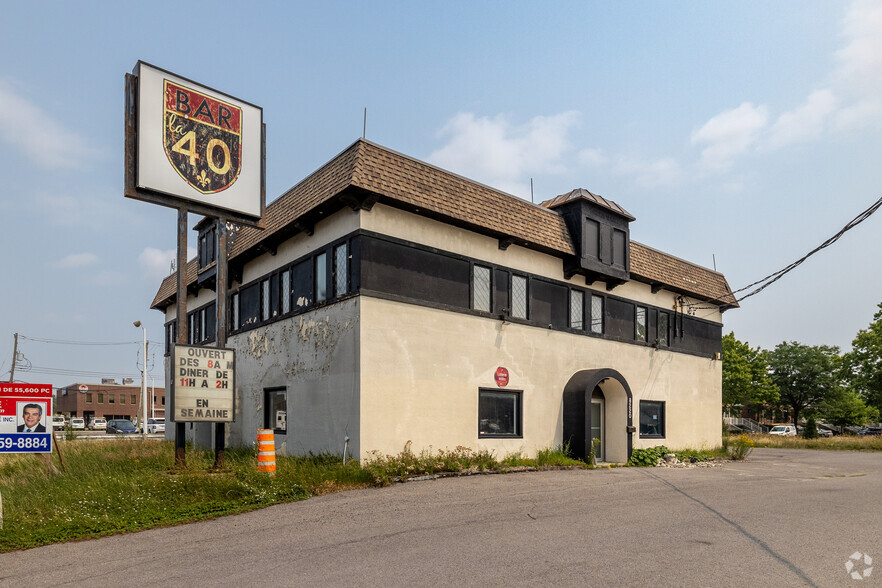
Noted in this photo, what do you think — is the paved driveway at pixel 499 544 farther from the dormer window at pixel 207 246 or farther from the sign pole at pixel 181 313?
the dormer window at pixel 207 246

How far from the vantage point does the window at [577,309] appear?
2062 centimetres

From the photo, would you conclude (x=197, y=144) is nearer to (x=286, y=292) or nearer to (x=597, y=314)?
(x=286, y=292)

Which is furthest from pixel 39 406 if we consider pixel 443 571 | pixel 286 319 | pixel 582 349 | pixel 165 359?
pixel 165 359

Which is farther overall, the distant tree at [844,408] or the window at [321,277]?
the distant tree at [844,408]

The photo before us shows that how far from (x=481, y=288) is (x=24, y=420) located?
11062mm

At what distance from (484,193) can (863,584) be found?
13.3 m

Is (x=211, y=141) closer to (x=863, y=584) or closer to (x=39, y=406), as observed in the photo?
(x=39, y=406)

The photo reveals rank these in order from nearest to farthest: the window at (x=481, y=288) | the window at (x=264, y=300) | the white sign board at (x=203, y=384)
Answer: the white sign board at (x=203, y=384) < the window at (x=481, y=288) < the window at (x=264, y=300)

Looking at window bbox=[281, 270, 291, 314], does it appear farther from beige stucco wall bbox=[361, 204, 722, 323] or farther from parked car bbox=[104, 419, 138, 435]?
parked car bbox=[104, 419, 138, 435]

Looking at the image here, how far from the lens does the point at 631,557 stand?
296 inches

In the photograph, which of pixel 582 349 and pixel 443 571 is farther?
pixel 582 349

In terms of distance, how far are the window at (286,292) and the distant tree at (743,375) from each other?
5292 cm

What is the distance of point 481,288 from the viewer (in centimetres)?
1788

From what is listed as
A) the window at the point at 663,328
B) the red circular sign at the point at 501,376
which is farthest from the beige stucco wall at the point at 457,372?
the window at the point at 663,328
